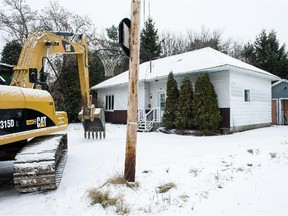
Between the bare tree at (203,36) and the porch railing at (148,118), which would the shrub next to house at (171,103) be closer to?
the porch railing at (148,118)

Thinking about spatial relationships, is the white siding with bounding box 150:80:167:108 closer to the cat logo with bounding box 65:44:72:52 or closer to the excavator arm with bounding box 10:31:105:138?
the excavator arm with bounding box 10:31:105:138

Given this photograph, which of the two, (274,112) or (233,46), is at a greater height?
(233,46)

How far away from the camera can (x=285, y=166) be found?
537cm

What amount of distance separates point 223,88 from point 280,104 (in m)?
8.38

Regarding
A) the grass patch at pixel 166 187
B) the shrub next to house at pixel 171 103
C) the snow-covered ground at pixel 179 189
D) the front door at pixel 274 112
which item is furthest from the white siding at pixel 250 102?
the grass patch at pixel 166 187

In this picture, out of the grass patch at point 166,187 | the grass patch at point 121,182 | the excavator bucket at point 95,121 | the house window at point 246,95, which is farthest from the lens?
the house window at point 246,95

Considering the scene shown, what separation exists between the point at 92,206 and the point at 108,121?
18253mm

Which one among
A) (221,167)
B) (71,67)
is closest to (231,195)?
(221,167)

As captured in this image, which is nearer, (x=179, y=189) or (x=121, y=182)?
(x=179, y=189)

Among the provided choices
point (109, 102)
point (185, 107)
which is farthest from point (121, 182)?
point (109, 102)

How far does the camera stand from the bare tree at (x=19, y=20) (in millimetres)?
25109

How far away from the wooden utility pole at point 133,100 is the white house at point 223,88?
28.4 feet

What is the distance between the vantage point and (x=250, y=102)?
49.0ft

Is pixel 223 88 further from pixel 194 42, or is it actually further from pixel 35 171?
pixel 194 42
